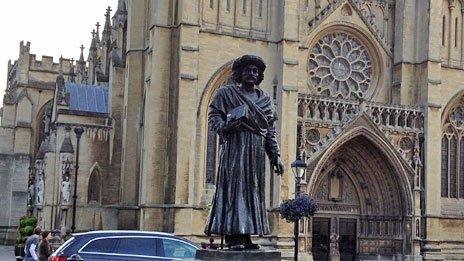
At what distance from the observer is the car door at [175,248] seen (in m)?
14.3

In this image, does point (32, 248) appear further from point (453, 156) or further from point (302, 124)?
point (453, 156)

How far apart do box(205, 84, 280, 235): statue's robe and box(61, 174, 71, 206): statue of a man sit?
26.3 m

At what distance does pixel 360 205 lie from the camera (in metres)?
35.8

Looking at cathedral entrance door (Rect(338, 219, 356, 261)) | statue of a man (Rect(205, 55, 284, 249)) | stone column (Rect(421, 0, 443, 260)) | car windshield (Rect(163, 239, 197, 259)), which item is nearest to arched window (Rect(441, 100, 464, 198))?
stone column (Rect(421, 0, 443, 260))

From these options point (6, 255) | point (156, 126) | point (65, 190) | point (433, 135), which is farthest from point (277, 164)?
point (6, 255)

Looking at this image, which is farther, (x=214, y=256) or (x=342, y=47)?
(x=342, y=47)

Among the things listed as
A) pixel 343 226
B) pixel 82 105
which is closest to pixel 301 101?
pixel 343 226

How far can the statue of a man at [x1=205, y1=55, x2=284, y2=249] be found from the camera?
8.79 meters

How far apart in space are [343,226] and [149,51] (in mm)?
12572

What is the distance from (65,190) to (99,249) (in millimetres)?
21187

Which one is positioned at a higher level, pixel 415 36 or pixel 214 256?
pixel 415 36

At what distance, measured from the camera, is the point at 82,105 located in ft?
129

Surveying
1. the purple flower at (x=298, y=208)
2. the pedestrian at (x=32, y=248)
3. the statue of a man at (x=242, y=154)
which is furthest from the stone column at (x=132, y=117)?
the statue of a man at (x=242, y=154)

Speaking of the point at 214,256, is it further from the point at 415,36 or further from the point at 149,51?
the point at 415,36
